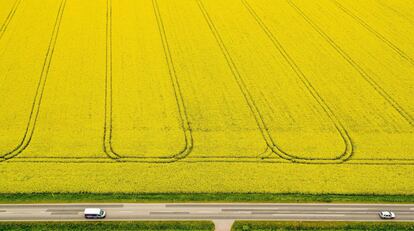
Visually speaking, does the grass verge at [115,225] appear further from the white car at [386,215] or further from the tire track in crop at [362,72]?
the tire track in crop at [362,72]

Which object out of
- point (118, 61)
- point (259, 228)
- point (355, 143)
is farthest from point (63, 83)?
point (355, 143)

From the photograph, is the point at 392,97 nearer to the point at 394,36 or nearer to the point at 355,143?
the point at 355,143

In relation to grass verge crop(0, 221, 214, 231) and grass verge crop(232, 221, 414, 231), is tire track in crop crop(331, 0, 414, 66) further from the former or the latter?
grass verge crop(0, 221, 214, 231)

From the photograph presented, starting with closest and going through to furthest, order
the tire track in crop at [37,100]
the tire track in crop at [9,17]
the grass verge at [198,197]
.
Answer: the grass verge at [198,197] → the tire track in crop at [37,100] → the tire track in crop at [9,17]

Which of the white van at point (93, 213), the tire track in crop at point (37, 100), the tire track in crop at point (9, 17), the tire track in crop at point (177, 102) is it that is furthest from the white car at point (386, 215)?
the tire track in crop at point (9, 17)

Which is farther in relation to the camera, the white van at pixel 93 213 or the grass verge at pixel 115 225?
the white van at pixel 93 213
